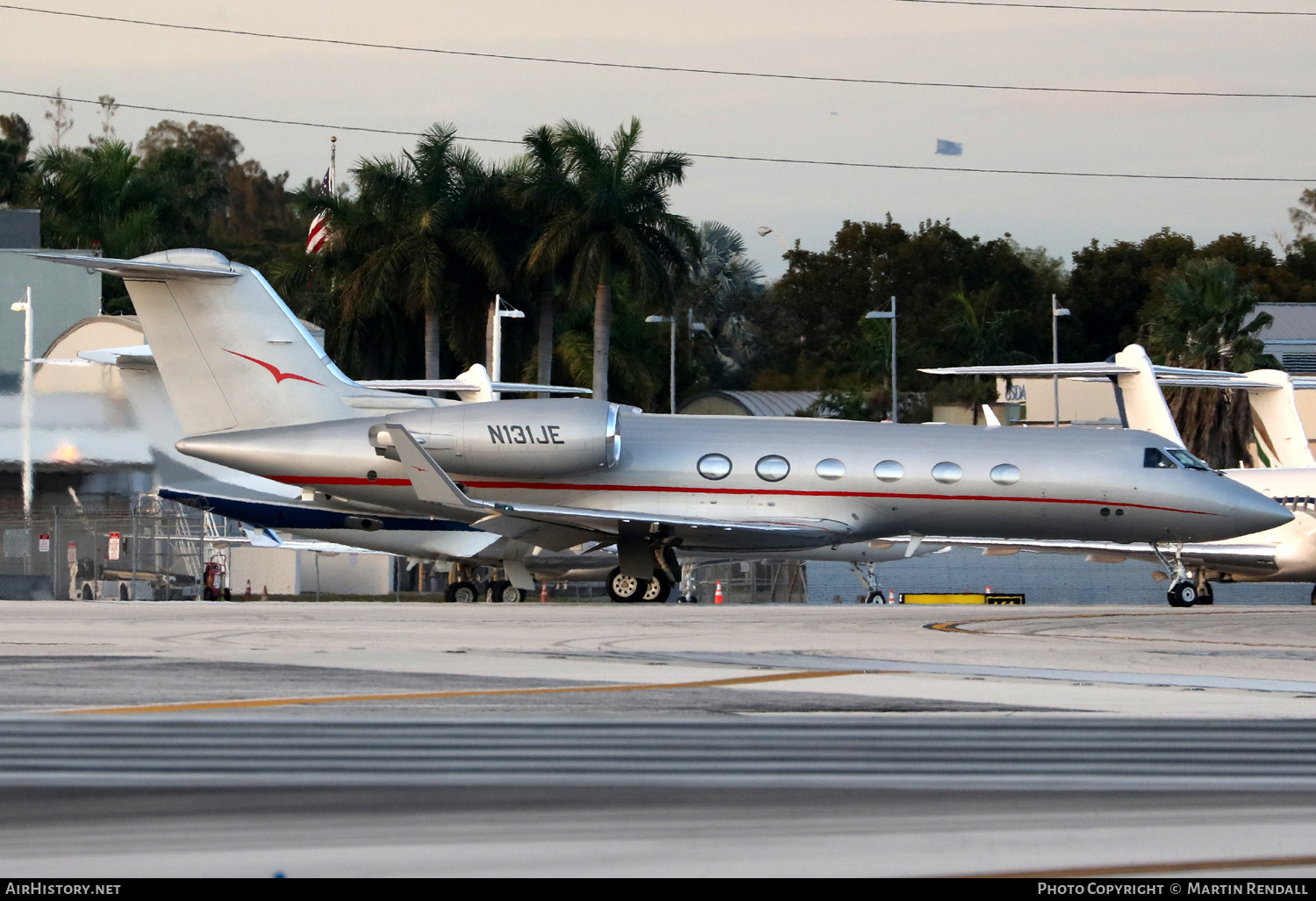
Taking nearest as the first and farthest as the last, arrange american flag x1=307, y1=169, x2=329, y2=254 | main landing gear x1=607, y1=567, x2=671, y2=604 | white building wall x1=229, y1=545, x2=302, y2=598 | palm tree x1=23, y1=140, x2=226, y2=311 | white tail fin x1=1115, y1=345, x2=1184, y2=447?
main landing gear x1=607, y1=567, x2=671, y2=604, white tail fin x1=1115, y1=345, x2=1184, y2=447, white building wall x1=229, y1=545, x2=302, y2=598, american flag x1=307, y1=169, x2=329, y2=254, palm tree x1=23, y1=140, x2=226, y2=311

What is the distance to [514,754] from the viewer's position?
→ 752 cm

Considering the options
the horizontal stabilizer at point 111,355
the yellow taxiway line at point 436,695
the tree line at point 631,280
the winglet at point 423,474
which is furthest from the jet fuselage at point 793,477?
the tree line at point 631,280

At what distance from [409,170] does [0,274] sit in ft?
52.3

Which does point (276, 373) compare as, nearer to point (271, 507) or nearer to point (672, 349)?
point (271, 507)

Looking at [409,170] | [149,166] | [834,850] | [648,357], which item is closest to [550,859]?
[834,850]

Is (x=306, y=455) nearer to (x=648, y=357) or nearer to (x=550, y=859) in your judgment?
(x=550, y=859)

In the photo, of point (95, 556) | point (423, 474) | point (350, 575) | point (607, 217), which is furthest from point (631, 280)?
point (423, 474)

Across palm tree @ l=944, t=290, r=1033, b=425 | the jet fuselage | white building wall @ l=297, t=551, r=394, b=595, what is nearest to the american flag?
white building wall @ l=297, t=551, r=394, b=595

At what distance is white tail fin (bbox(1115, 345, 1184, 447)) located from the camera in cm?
3669

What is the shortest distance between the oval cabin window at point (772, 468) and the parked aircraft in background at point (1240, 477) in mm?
4446

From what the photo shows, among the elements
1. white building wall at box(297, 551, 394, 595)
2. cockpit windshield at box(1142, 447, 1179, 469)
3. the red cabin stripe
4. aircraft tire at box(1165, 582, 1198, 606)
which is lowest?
white building wall at box(297, 551, 394, 595)

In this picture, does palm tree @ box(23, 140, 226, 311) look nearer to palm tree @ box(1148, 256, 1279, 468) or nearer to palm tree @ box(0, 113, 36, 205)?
palm tree @ box(0, 113, 36, 205)

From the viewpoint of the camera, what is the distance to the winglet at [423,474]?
23500mm

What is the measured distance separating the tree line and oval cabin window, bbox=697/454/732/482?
28.4 m
